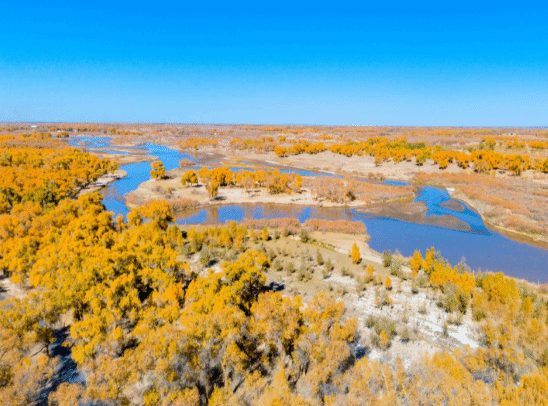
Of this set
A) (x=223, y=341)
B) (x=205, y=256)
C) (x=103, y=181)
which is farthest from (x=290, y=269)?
(x=103, y=181)

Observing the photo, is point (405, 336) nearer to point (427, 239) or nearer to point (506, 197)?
point (427, 239)

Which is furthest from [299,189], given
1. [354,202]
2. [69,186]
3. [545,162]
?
[545,162]

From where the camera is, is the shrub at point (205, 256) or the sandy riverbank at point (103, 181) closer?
the shrub at point (205, 256)

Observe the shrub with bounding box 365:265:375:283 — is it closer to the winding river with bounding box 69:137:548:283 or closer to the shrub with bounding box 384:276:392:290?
the shrub with bounding box 384:276:392:290

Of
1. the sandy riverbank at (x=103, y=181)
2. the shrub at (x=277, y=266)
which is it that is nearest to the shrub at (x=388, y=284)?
the shrub at (x=277, y=266)

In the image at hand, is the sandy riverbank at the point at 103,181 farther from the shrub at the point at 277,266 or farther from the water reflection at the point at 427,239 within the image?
the shrub at the point at 277,266

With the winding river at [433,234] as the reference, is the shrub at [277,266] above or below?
above
